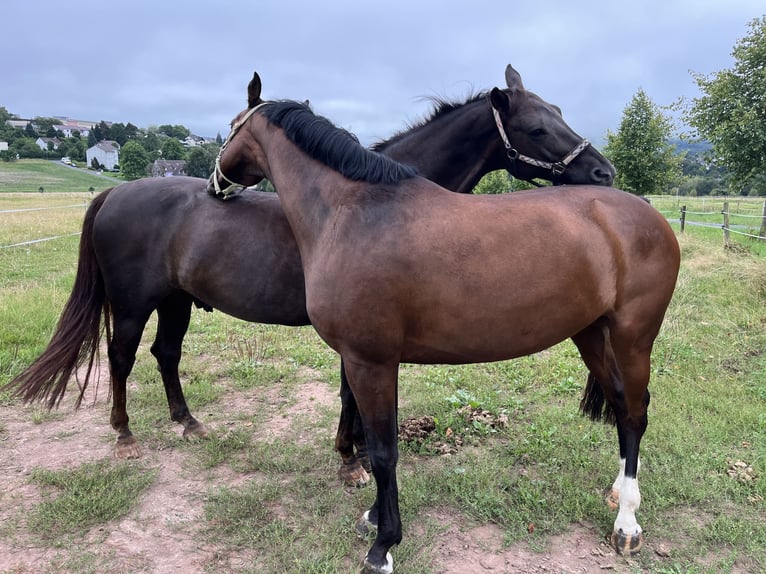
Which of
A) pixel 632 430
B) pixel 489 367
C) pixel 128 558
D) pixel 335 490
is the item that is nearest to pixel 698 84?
pixel 489 367

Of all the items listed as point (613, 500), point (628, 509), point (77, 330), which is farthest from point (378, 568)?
point (77, 330)

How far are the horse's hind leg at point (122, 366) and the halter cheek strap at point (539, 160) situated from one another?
275 centimetres

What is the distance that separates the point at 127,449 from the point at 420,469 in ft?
6.98

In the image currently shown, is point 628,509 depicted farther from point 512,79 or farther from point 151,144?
point 151,144

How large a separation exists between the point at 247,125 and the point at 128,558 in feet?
7.85

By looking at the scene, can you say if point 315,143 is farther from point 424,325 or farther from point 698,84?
point 698,84

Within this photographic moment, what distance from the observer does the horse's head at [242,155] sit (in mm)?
2664

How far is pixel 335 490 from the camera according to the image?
3.04 m

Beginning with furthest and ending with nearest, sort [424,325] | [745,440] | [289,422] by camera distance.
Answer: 1. [289,422]
2. [745,440]
3. [424,325]

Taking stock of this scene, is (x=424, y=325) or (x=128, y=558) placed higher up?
(x=424, y=325)

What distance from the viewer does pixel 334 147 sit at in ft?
7.59

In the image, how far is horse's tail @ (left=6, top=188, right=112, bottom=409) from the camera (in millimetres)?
3439

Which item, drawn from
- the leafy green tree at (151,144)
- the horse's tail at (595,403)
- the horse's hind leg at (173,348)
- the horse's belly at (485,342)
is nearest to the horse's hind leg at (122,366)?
the horse's hind leg at (173,348)

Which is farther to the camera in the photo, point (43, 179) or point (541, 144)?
point (43, 179)
